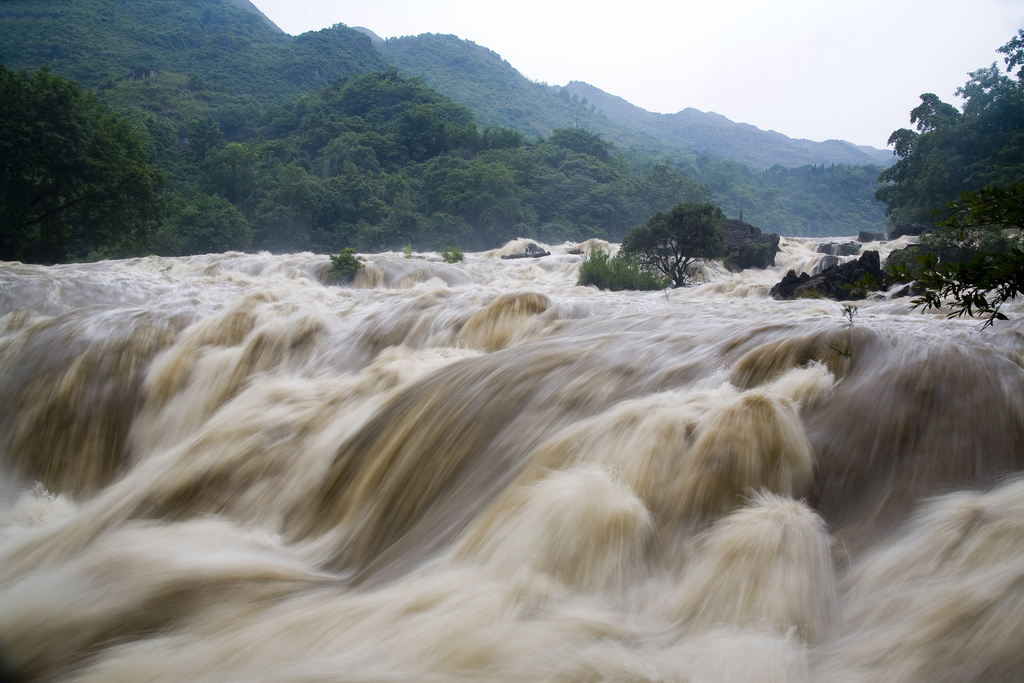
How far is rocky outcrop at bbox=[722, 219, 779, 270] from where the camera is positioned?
2430cm

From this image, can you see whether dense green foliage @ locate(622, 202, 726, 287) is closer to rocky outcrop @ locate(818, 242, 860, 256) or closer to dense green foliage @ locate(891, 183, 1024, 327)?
rocky outcrop @ locate(818, 242, 860, 256)

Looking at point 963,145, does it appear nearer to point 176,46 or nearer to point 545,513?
point 545,513

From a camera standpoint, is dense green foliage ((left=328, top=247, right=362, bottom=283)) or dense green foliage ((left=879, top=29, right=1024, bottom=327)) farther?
dense green foliage ((left=879, top=29, right=1024, bottom=327))

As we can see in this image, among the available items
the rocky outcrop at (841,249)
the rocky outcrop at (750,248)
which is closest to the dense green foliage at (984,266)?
the rocky outcrop at (750,248)

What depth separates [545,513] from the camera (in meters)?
2.55

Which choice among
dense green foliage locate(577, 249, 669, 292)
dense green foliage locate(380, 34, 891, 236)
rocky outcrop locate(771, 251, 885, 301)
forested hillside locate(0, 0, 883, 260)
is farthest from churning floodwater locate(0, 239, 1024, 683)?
dense green foliage locate(380, 34, 891, 236)

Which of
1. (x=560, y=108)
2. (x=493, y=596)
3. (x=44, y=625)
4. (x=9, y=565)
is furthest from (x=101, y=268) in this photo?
(x=560, y=108)

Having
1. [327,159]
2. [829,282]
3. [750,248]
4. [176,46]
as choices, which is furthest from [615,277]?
[176,46]

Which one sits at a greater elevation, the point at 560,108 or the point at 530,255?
the point at 560,108

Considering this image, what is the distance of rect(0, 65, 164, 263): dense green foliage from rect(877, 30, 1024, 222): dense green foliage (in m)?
33.7

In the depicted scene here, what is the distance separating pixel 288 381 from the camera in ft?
17.6

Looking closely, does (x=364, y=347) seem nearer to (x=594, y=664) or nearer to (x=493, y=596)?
(x=493, y=596)

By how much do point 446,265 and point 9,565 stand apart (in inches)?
591

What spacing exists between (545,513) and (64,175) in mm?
24858
